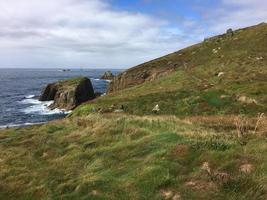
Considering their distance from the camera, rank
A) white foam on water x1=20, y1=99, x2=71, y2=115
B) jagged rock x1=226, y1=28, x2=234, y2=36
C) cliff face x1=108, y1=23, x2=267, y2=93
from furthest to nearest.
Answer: jagged rock x1=226, y1=28, x2=234, y2=36 → white foam on water x1=20, y1=99, x2=71, y2=115 → cliff face x1=108, y1=23, x2=267, y2=93

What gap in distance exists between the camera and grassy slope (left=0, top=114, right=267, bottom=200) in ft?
41.5

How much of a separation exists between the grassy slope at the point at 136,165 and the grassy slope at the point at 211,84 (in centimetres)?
1500

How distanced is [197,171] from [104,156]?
5358mm

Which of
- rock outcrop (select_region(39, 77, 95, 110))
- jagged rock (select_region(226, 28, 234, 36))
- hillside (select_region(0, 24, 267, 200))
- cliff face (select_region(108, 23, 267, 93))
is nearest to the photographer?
hillside (select_region(0, 24, 267, 200))

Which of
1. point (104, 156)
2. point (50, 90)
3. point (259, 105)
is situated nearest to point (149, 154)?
point (104, 156)

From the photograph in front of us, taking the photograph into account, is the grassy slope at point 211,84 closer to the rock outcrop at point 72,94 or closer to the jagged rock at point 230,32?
the jagged rock at point 230,32

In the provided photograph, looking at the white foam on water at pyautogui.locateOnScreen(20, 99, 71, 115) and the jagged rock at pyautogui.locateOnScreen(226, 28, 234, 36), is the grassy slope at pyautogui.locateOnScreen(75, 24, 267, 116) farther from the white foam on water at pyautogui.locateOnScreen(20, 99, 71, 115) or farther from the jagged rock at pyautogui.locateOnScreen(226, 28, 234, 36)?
the white foam on water at pyautogui.locateOnScreen(20, 99, 71, 115)

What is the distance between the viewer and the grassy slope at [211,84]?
37281mm

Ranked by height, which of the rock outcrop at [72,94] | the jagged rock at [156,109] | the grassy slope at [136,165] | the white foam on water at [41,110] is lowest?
the white foam on water at [41,110]

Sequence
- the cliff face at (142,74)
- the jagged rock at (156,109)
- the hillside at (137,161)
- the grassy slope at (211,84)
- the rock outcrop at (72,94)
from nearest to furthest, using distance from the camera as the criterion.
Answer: the hillside at (137,161) < the grassy slope at (211,84) < the jagged rock at (156,109) < the cliff face at (142,74) < the rock outcrop at (72,94)

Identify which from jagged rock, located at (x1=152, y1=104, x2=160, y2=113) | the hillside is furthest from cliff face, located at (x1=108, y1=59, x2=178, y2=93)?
the hillside

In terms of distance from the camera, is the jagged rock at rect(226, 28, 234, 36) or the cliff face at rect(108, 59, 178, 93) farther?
the jagged rock at rect(226, 28, 234, 36)

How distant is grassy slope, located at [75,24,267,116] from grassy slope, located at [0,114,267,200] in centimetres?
1500

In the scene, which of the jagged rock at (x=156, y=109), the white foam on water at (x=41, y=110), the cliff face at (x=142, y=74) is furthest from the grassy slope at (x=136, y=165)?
the cliff face at (x=142, y=74)
